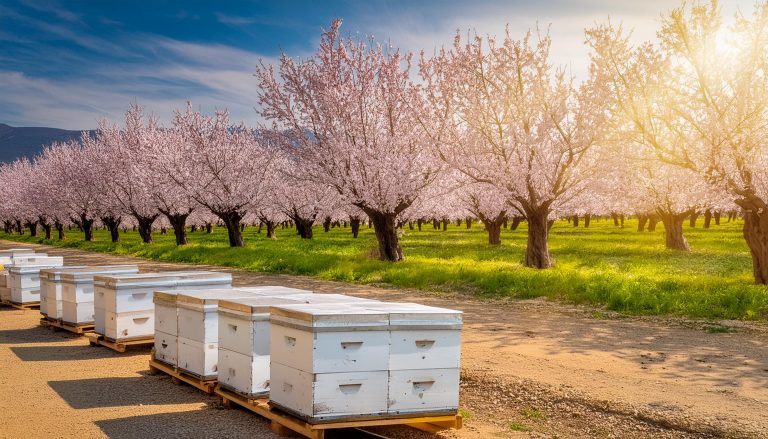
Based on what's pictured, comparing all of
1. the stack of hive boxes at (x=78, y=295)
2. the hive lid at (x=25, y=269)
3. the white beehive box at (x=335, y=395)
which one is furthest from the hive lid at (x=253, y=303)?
the hive lid at (x=25, y=269)

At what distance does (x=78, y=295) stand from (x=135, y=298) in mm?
2713

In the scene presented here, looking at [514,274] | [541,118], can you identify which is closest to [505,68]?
[541,118]

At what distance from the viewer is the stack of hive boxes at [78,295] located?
611 inches

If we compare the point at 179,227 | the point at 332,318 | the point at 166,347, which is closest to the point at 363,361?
the point at 332,318

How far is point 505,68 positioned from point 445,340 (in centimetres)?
2047

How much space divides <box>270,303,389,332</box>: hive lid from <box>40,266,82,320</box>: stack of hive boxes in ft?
32.7

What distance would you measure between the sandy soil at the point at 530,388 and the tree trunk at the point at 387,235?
14.9 m

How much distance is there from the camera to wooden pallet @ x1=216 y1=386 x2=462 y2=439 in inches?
309

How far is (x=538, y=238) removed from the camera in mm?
27000

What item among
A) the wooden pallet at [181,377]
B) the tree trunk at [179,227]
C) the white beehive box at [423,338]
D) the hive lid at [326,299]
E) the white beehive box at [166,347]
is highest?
the tree trunk at [179,227]

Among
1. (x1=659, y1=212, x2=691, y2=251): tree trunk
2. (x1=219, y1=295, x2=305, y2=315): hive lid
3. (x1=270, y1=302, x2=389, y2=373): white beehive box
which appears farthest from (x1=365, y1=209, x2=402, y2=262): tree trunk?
(x1=270, y1=302, x2=389, y2=373): white beehive box

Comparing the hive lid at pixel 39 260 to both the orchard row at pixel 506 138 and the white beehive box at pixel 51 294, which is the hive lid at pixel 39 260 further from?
the orchard row at pixel 506 138

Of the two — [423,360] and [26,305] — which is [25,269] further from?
[423,360]

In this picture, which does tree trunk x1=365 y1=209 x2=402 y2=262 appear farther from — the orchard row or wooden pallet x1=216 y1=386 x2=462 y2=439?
wooden pallet x1=216 y1=386 x2=462 y2=439
